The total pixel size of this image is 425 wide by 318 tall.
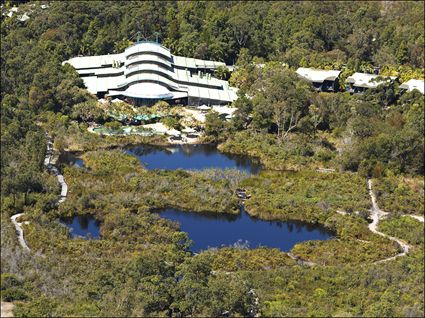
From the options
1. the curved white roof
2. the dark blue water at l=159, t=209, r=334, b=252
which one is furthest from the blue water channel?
the curved white roof

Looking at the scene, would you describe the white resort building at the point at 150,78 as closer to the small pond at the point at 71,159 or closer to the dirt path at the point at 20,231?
the small pond at the point at 71,159

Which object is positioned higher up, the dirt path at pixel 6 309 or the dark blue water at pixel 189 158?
the dark blue water at pixel 189 158

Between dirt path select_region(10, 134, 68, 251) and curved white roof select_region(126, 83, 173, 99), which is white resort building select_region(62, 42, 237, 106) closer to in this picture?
curved white roof select_region(126, 83, 173, 99)

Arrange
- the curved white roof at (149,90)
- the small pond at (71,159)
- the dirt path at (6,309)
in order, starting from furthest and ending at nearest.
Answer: the curved white roof at (149,90), the small pond at (71,159), the dirt path at (6,309)

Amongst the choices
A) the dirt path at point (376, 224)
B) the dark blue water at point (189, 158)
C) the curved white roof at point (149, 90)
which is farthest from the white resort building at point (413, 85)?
the curved white roof at point (149, 90)

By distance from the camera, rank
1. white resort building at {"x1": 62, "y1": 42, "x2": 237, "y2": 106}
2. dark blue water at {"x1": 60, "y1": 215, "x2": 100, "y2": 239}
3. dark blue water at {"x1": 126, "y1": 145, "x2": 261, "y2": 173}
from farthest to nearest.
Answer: white resort building at {"x1": 62, "y1": 42, "x2": 237, "y2": 106}, dark blue water at {"x1": 126, "y1": 145, "x2": 261, "y2": 173}, dark blue water at {"x1": 60, "y1": 215, "x2": 100, "y2": 239}

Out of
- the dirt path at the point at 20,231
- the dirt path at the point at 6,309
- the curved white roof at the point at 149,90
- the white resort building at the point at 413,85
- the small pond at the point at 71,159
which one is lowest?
the dirt path at the point at 6,309
